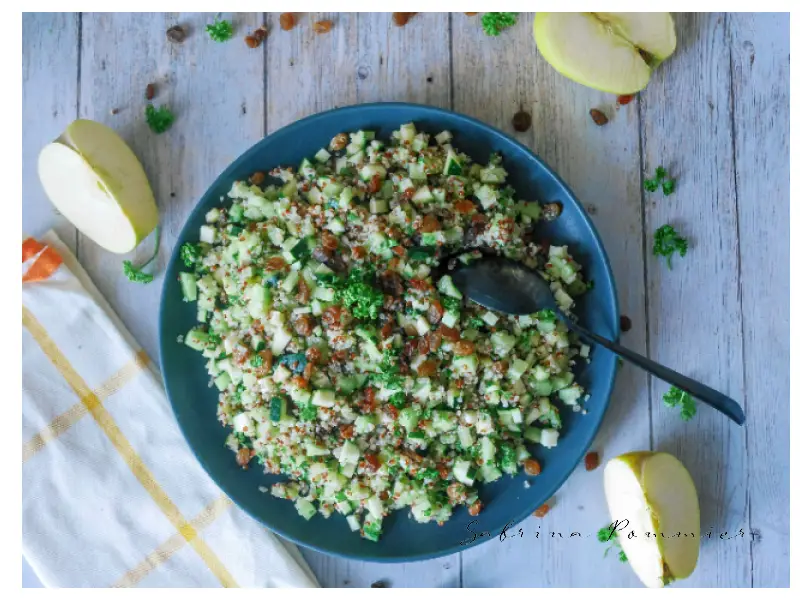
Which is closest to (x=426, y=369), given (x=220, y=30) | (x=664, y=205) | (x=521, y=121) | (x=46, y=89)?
(x=521, y=121)

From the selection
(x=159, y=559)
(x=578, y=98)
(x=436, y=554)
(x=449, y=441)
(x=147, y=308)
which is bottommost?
(x=159, y=559)

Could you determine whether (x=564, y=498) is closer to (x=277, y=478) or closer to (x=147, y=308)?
(x=277, y=478)

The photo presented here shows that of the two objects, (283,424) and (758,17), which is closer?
(283,424)

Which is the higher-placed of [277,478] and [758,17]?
[758,17]

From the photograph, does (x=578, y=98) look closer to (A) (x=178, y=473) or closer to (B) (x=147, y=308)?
(B) (x=147, y=308)

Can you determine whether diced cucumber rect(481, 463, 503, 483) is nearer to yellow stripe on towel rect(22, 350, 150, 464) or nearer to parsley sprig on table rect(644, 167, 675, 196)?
parsley sprig on table rect(644, 167, 675, 196)

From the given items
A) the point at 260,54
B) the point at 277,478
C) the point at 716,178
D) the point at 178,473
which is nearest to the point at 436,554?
the point at 277,478
